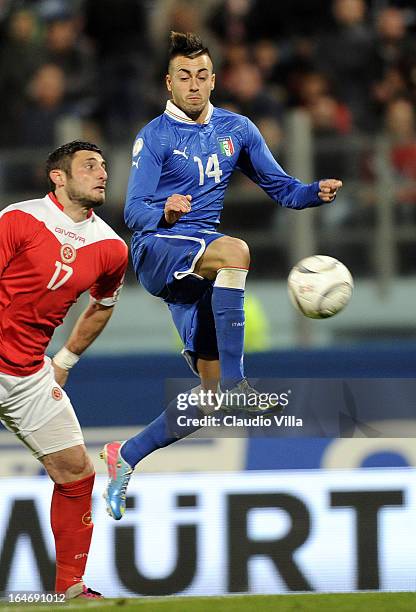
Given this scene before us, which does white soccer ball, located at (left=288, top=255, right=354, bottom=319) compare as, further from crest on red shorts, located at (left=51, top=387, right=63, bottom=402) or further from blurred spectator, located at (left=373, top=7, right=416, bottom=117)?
blurred spectator, located at (left=373, top=7, right=416, bottom=117)

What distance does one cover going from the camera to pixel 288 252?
25.4 feet

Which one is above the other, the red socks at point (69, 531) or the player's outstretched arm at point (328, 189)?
the player's outstretched arm at point (328, 189)

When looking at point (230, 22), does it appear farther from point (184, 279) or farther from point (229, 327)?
point (229, 327)

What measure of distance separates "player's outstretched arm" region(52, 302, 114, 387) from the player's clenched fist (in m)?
0.90

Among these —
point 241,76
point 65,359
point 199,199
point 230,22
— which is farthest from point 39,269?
point 230,22

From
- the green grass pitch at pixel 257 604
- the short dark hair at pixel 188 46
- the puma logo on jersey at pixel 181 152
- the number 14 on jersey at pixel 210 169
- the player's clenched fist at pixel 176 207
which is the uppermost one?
the short dark hair at pixel 188 46

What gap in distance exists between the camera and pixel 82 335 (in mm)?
5512

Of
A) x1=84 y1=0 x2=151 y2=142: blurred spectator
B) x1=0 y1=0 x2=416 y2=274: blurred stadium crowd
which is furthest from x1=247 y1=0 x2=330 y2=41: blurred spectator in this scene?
x1=84 y1=0 x2=151 y2=142: blurred spectator

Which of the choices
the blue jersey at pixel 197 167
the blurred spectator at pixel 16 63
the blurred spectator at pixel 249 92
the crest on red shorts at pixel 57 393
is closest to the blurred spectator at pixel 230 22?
the blurred spectator at pixel 249 92

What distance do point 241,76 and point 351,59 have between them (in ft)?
2.84

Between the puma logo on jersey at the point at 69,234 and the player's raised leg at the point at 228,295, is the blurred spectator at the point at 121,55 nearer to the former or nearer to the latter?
the puma logo on jersey at the point at 69,234

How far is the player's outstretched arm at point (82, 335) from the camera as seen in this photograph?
217 inches

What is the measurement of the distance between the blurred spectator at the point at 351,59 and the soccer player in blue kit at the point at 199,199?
3704 mm

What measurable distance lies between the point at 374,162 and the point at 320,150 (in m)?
0.37
